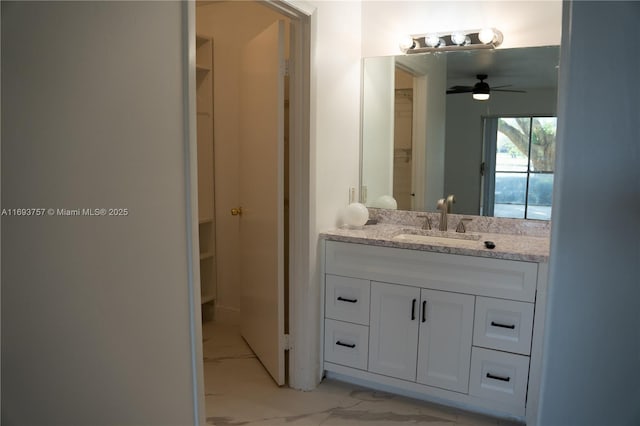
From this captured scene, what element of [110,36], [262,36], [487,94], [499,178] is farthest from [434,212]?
[110,36]

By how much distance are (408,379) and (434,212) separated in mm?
974

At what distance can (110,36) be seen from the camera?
1.26 metres

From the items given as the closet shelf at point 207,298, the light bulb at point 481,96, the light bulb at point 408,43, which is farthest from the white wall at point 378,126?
the closet shelf at point 207,298

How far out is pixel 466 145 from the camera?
2857mm

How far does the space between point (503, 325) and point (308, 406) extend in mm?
1033

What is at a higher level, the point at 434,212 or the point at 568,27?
the point at 568,27

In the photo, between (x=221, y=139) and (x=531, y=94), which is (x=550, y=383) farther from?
(x=221, y=139)

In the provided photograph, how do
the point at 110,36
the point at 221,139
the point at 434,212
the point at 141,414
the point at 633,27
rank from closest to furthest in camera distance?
the point at 633,27
the point at 110,36
the point at 141,414
the point at 434,212
the point at 221,139

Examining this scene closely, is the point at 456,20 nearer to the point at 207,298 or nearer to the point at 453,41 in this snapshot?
the point at 453,41

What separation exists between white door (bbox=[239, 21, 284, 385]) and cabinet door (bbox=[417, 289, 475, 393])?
0.75m

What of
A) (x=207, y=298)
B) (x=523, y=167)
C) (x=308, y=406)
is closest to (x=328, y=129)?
(x=523, y=167)

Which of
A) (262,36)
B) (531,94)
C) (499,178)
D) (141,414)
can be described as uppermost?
(262,36)

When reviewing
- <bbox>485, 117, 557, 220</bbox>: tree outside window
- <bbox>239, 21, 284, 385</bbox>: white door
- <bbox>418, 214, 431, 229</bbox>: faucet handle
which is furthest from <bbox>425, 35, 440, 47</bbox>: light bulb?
<bbox>418, 214, 431, 229</bbox>: faucet handle

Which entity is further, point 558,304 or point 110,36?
point 110,36
